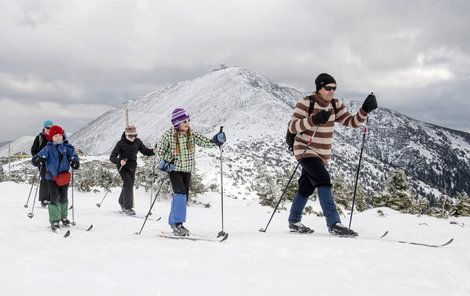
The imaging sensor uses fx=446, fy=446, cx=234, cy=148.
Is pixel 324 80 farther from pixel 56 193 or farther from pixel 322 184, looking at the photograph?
pixel 56 193

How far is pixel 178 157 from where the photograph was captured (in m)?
7.73

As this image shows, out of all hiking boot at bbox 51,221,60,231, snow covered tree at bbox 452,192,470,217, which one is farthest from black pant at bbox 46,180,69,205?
snow covered tree at bbox 452,192,470,217

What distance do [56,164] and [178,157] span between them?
8.03ft

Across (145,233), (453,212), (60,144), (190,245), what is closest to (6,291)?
(190,245)

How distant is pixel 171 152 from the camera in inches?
305

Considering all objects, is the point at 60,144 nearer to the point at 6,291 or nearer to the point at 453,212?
the point at 6,291

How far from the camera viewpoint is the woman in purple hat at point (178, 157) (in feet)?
25.0

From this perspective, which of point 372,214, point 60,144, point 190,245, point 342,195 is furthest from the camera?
point 342,195

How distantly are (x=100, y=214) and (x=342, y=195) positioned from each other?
428 inches

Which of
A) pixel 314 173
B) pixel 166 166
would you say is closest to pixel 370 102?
pixel 314 173

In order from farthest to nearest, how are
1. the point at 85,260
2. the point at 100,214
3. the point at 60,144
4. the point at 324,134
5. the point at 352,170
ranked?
1. the point at 352,170
2. the point at 100,214
3. the point at 60,144
4. the point at 324,134
5. the point at 85,260

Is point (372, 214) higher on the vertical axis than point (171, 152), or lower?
lower

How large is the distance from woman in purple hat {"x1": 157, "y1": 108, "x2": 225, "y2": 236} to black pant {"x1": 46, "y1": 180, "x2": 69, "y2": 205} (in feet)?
7.27

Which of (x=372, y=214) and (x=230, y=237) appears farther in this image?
(x=372, y=214)
